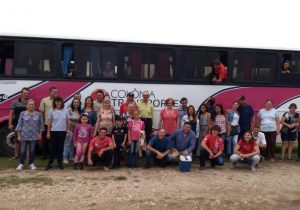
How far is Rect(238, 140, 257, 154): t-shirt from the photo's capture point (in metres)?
10.2

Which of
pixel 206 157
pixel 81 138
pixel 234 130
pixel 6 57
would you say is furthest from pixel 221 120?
pixel 6 57

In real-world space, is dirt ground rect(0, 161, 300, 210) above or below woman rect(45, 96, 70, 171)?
below

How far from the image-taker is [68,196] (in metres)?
7.28

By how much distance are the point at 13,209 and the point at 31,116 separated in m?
3.18

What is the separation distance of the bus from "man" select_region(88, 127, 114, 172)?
1.87 m

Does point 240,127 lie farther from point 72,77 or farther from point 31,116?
point 31,116

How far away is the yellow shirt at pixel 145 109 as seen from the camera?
35.2 ft

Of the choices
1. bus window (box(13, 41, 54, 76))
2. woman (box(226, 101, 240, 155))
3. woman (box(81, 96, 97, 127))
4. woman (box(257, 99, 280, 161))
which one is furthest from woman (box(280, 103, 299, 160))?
bus window (box(13, 41, 54, 76))

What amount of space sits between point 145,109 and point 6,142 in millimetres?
3808

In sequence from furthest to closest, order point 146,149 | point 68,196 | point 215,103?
point 215,103, point 146,149, point 68,196

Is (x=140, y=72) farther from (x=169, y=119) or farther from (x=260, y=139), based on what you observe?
(x=260, y=139)

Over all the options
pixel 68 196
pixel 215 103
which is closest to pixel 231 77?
pixel 215 103

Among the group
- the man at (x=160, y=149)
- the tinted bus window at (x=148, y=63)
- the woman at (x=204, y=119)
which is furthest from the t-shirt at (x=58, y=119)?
the woman at (x=204, y=119)

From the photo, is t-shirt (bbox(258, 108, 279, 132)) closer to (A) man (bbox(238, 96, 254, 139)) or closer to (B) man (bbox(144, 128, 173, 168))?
(A) man (bbox(238, 96, 254, 139))
